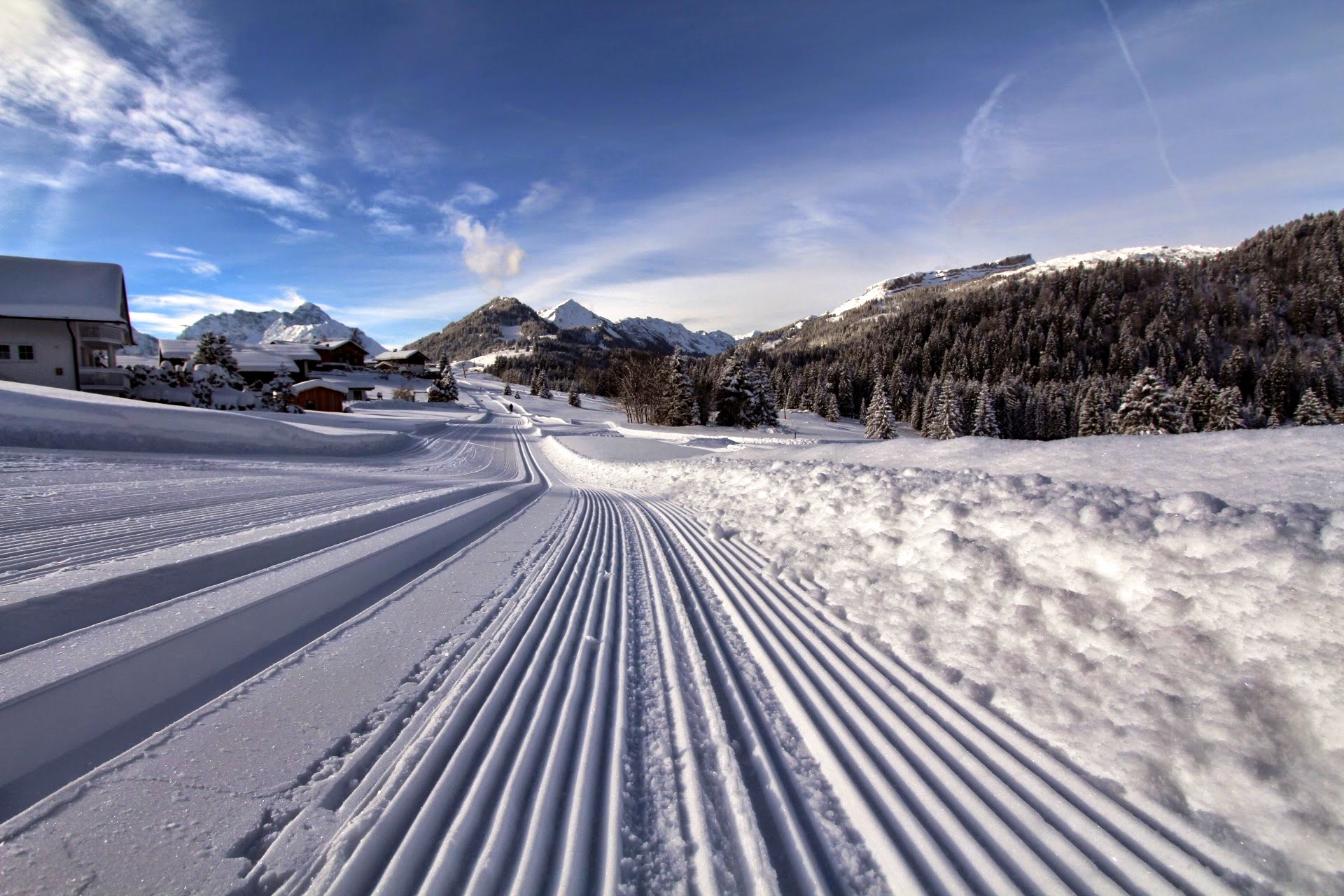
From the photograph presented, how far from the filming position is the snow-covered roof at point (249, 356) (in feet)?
173

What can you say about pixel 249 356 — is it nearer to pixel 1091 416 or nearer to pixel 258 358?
pixel 258 358

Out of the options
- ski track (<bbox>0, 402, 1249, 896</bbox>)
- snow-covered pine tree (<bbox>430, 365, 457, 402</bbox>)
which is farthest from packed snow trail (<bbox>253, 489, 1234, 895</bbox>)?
snow-covered pine tree (<bbox>430, 365, 457, 402</bbox>)

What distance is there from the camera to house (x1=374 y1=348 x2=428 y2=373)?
98.7 meters

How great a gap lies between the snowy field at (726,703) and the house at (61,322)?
2538 cm

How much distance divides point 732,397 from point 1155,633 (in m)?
44.1

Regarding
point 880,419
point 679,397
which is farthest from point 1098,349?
point 679,397

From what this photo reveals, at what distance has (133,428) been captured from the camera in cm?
1198

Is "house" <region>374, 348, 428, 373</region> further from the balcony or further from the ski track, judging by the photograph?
the ski track

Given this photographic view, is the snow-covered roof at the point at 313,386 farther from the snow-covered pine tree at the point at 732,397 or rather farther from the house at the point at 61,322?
the snow-covered pine tree at the point at 732,397

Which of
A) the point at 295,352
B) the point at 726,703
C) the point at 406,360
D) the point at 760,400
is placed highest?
the point at 406,360

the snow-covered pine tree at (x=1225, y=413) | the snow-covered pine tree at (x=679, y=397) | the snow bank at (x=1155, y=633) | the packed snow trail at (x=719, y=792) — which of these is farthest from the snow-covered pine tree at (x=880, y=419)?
the packed snow trail at (x=719, y=792)

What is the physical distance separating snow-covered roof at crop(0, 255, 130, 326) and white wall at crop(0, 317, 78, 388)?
612mm

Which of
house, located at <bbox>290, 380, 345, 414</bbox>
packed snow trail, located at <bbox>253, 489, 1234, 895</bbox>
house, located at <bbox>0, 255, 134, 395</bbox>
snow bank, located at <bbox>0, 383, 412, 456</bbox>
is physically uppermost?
house, located at <bbox>0, 255, 134, 395</bbox>

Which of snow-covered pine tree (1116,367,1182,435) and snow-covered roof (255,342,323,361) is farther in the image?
snow-covered roof (255,342,323,361)
